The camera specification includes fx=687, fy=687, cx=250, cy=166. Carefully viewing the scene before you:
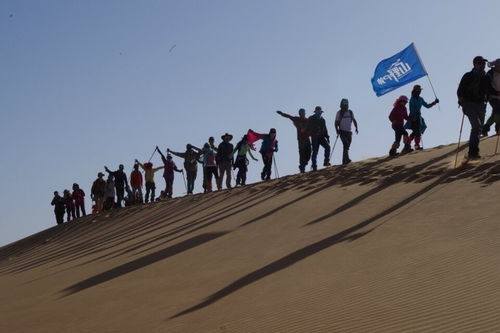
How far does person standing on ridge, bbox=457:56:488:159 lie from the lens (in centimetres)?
1005

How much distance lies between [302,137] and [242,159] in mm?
2453

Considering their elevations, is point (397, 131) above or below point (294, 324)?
above

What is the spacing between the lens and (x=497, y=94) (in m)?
11.0

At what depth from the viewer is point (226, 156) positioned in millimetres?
17766

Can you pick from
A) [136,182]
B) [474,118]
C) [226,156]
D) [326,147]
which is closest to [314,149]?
[326,147]

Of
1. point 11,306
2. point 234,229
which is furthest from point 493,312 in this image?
point 234,229

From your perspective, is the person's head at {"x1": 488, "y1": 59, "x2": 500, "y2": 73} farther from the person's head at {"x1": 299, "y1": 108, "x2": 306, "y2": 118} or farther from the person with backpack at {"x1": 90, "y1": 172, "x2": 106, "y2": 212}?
the person with backpack at {"x1": 90, "y1": 172, "x2": 106, "y2": 212}

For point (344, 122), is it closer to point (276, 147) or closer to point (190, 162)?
point (276, 147)

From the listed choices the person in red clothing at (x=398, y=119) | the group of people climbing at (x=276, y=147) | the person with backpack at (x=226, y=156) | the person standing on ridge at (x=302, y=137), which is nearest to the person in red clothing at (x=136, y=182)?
the group of people climbing at (x=276, y=147)

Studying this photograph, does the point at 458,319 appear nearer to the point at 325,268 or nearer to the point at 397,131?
the point at 325,268

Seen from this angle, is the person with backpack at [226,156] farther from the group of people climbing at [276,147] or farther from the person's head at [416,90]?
the person's head at [416,90]

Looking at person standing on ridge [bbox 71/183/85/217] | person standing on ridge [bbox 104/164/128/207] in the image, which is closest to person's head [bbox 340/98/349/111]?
person standing on ridge [bbox 104/164/128/207]

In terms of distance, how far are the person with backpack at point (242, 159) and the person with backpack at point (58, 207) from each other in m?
8.63

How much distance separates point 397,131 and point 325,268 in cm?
885
